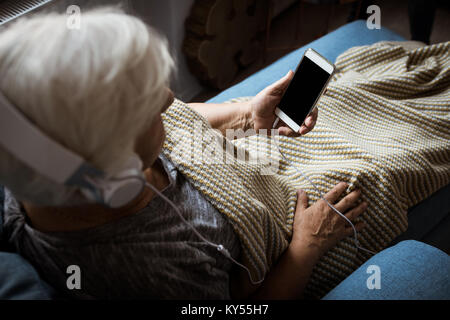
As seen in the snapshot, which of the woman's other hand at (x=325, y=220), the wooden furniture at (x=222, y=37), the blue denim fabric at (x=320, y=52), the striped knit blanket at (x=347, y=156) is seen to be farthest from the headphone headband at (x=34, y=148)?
the wooden furniture at (x=222, y=37)

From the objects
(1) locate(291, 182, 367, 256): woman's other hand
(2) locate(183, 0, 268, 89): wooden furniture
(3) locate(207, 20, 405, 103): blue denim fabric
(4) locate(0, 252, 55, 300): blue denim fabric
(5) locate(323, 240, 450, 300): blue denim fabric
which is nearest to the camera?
(4) locate(0, 252, 55, 300): blue denim fabric

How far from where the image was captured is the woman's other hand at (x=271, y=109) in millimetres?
977

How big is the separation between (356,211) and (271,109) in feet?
1.15

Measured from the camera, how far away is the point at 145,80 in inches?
20.9

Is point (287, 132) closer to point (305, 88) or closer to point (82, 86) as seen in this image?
point (305, 88)

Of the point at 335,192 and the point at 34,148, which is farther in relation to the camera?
the point at 335,192

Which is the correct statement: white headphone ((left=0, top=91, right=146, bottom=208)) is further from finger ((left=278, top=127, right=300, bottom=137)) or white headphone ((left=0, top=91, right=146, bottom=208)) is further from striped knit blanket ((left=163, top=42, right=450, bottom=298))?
finger ((left=278, top=127, right=300, bottom=137))

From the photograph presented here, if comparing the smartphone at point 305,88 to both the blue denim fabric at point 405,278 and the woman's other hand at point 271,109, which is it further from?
the blue denim fabric at point 405,278

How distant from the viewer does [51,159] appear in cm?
48

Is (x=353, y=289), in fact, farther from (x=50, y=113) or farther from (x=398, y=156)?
(x=50, y=113)

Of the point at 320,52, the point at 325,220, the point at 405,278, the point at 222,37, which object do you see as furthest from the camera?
the point at 222,37

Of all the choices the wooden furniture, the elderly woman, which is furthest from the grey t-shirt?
the wooden furniture

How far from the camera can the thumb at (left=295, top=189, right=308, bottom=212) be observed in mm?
955

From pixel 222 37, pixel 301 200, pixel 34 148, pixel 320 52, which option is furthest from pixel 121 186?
pixel 222 37
